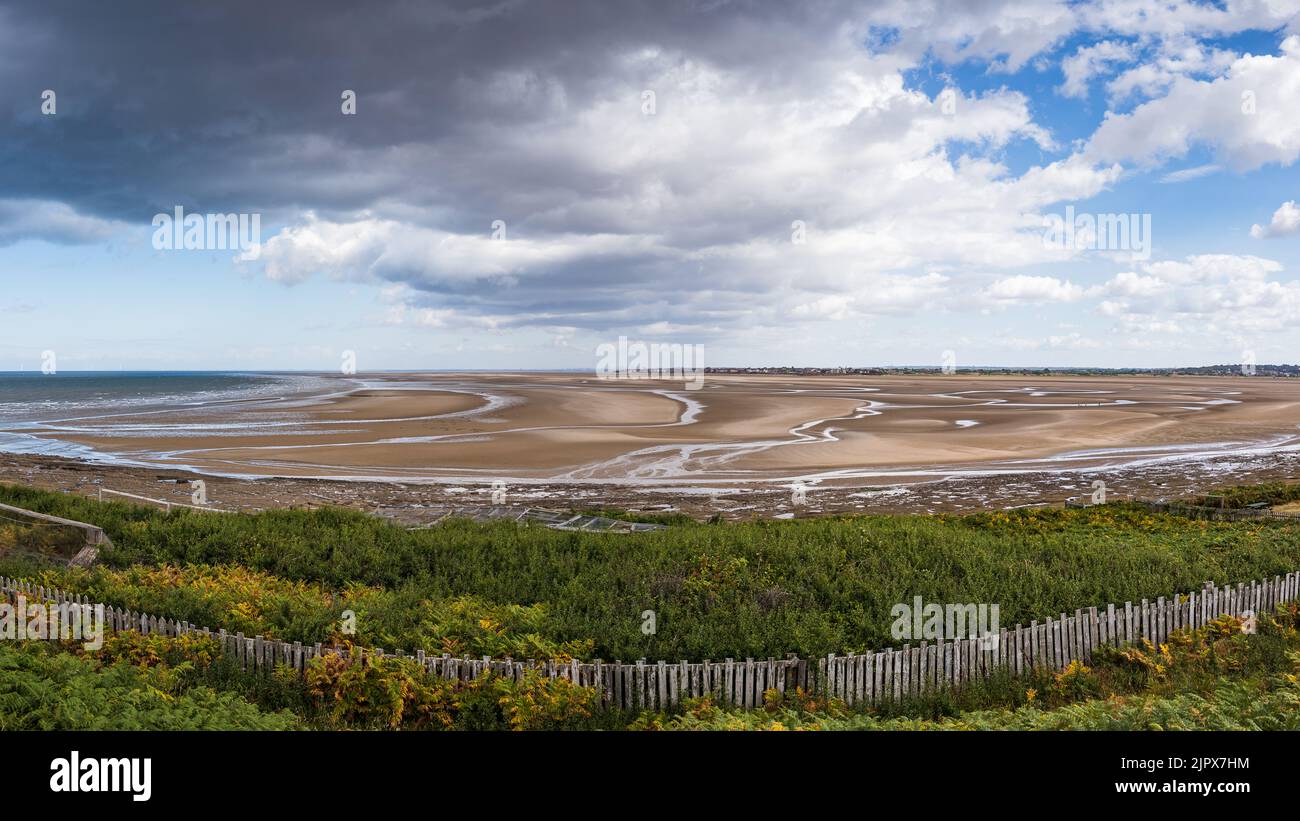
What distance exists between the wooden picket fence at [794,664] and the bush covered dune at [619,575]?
458 mm

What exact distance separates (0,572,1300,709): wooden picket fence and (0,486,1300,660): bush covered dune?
458mm

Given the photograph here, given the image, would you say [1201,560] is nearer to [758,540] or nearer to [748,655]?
[758,540]

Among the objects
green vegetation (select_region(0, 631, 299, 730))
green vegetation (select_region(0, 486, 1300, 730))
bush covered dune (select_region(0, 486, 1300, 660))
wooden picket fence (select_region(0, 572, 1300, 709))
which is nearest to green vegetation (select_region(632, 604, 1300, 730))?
green vegetation (select_region(0, 486, 1300, 730))

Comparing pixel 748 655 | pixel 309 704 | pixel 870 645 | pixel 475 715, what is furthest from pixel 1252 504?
pixel 309 704

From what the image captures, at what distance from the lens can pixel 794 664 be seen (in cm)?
1036

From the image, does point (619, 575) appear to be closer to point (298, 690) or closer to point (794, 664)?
point (794, 664)

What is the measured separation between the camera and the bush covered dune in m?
11.4

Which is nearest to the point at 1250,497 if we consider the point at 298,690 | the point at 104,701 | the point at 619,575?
the point at 619,575

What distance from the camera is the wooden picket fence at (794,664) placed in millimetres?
10000

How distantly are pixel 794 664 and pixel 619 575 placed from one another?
4.83 metres

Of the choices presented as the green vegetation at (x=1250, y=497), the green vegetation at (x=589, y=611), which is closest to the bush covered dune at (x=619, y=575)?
the green vegetation at (x=589, y=611)

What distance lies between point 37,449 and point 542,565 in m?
47.3

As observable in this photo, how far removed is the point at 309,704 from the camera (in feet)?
32.3
